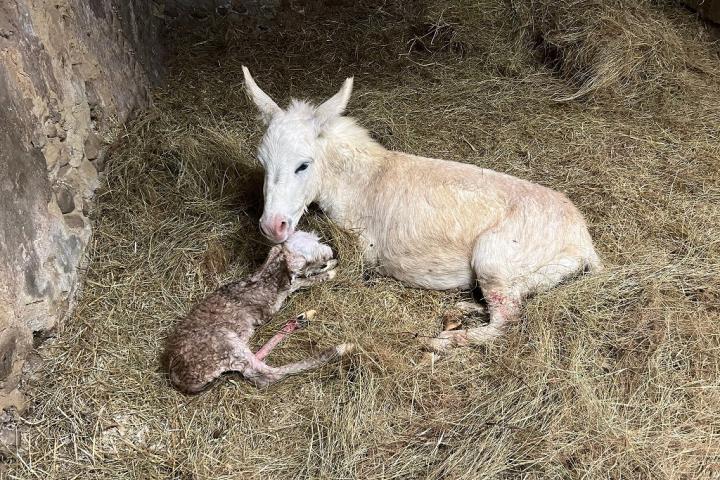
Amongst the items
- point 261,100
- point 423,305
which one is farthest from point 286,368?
point 261,100

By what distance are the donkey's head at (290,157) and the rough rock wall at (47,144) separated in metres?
1.25

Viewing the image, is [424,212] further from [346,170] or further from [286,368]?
[286,368]

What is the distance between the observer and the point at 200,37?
5.82 meters

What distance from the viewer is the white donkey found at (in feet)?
10.5

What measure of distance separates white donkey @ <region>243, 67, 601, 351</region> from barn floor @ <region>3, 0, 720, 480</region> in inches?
5.8

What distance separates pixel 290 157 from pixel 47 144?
151 cm

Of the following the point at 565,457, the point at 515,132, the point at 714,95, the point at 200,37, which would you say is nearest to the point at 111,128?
the point at 200,37

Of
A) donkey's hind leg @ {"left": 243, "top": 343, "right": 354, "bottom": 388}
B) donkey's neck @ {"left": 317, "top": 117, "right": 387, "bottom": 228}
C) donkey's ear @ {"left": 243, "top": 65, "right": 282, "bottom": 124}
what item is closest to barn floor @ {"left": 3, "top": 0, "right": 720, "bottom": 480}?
donkey's hind leg @ {"left": 243, "top": 343, "right": 354, "bottom": 388}

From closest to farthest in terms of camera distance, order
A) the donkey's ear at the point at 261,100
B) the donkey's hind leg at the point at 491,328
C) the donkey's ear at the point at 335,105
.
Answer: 1. the donkey's hind leg at the point at 491,328
2. the donkey's ear at the point at 335,105
3. the donkey's ear at the point at 261,100

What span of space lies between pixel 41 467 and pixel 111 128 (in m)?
2.58

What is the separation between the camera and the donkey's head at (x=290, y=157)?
3174 millimetres

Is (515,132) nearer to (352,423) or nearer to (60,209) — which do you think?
(352,423)

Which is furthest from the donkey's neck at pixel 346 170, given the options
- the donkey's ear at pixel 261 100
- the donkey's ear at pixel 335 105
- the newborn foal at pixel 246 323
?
the donkey's ear at pixel 261 100

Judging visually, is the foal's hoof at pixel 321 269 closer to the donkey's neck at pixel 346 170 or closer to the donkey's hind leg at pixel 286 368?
the donkey's neck at pixel 346 170
